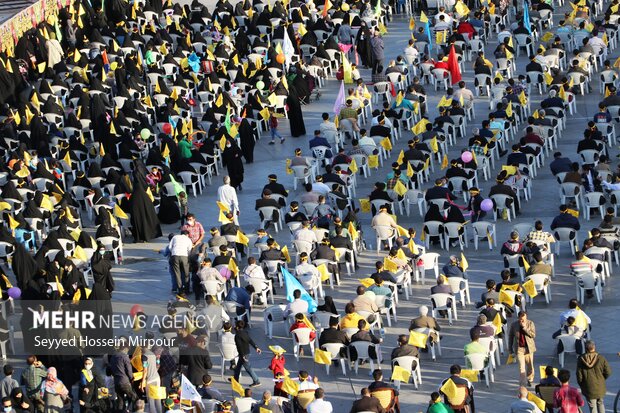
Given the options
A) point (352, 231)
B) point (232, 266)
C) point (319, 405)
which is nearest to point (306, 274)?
point (232, 266)

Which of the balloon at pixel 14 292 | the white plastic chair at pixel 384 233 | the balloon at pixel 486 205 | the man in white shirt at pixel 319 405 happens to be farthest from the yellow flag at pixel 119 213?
the man in white shirt at pixel 319 405

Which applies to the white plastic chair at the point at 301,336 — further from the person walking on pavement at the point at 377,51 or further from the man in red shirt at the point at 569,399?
the person walking on pavement at the point at 377,51

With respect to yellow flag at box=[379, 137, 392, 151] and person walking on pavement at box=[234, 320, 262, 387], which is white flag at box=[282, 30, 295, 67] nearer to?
yellow flag at box=[379, 137, 392, 151]

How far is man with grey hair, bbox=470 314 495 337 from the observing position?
2875 centimetres

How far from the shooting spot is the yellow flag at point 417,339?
2919 centimetres

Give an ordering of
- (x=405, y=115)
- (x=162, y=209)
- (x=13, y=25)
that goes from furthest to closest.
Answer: (x=13, y=25) < (x=405, y=115) < (x=162, y=209)

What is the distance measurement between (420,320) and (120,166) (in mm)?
11929

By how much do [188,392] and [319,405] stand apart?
6.88 ft

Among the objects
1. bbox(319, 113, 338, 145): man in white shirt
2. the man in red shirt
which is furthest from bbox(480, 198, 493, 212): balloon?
→ the man in red shirt

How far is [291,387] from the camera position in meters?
27.7

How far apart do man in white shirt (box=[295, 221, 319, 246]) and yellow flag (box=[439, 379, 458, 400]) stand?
7514mm

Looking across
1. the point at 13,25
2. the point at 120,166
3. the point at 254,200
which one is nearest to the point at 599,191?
the point at 254,200

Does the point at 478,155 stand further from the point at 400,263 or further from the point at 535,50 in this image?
the point at 535,50

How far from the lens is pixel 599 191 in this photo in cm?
3491
